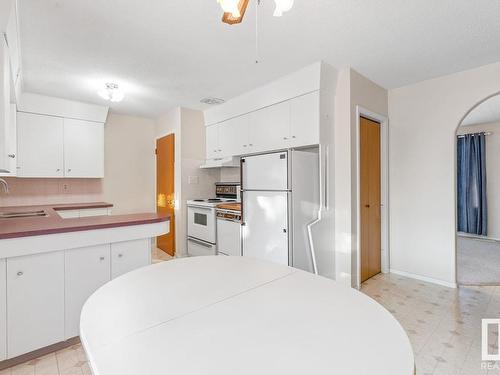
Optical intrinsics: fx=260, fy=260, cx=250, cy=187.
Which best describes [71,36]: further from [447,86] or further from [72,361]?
[447,86]

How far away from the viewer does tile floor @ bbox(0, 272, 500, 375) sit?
175 centimetres

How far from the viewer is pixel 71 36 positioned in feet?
7.13

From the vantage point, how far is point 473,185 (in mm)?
5500

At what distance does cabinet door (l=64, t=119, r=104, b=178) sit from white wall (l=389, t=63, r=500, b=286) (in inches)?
169

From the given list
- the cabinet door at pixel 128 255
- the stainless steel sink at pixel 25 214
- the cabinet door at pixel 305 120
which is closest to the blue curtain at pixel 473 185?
the cabinet door at pixel 305 120

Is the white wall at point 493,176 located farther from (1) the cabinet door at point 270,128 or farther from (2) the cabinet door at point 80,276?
(2) the cabinet door at point 80,276

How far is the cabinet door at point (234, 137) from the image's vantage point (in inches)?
143

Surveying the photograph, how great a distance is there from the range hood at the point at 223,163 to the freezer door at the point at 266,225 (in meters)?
0.90

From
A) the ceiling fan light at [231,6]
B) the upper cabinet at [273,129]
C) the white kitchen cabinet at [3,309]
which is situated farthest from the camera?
the upper cabinet at [273,129]

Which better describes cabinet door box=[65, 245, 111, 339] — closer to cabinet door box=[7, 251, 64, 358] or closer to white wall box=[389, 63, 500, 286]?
cabinet door box=[7, 251, 64, 358]

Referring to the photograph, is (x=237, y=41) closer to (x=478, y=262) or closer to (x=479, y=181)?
(x=478, y=262)

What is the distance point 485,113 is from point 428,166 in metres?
2.75

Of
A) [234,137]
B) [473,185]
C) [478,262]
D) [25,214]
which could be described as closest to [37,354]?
[25,214]

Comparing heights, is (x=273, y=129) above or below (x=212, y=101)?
below
